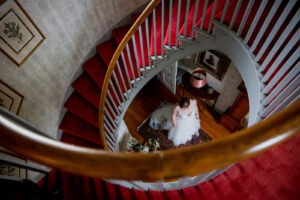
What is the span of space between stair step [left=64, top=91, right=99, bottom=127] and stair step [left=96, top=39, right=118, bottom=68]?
84cm

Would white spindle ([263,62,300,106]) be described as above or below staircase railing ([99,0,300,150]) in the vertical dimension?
below

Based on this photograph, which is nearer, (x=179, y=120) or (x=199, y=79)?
(x=199, y=79)

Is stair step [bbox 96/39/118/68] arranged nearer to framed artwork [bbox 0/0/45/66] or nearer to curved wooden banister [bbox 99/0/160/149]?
framed artwork [bbox 0/0/45/66]

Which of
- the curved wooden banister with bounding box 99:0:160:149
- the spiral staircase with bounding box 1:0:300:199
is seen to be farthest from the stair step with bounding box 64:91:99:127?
the curved wooden banister with bounding box 99:0:160:149

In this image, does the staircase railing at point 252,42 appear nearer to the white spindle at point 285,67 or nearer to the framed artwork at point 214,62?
the white spindle at point 285,67

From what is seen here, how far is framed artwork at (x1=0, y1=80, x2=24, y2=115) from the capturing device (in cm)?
262

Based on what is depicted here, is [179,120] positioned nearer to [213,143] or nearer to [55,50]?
[55,50]

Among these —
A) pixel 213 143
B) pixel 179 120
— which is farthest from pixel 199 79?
pixel 213 143

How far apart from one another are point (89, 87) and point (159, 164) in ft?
11.3

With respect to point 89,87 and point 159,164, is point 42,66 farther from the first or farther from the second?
point 159,164

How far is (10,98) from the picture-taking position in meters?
2.73

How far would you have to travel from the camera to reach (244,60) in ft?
8.16

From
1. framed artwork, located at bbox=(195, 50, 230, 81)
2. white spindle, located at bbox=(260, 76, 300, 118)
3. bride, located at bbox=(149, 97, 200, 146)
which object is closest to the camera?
white spindle, located at bbox=(260, 76, 300, 118)

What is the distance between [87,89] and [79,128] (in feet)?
2.45
